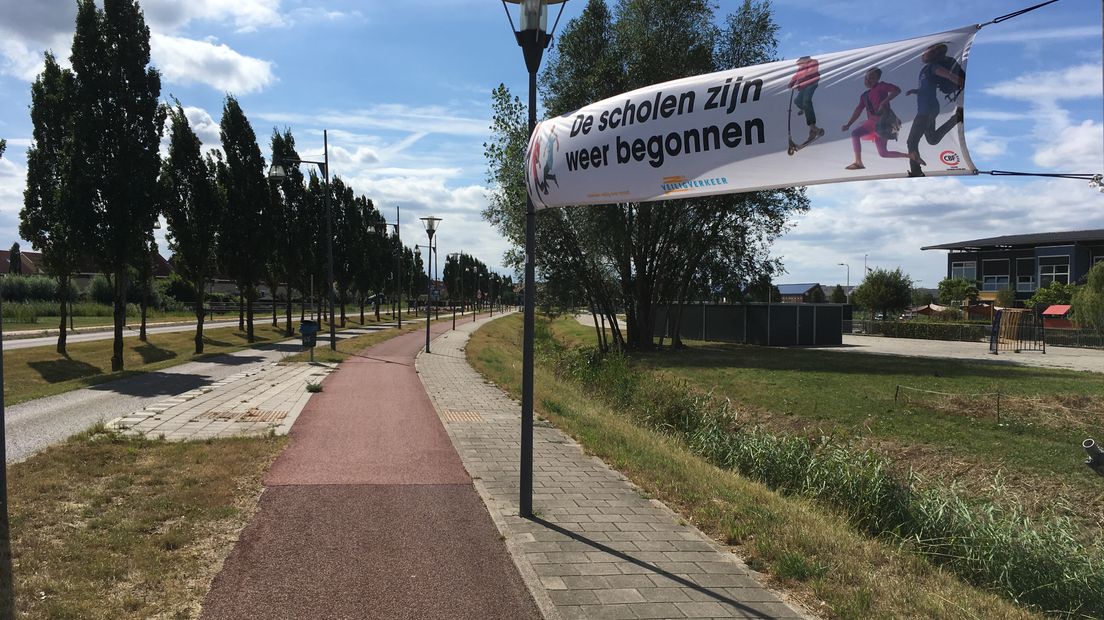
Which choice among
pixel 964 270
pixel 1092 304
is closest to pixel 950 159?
pixel 1092 304

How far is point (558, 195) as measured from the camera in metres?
6.07

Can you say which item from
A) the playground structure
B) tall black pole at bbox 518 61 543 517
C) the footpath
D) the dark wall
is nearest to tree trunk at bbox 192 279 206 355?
the dark wall

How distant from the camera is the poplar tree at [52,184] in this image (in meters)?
20.3

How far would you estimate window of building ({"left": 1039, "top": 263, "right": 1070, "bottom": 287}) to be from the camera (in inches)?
2670

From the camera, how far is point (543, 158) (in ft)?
20.3

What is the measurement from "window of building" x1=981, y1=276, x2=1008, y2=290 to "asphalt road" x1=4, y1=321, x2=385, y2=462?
7991cm

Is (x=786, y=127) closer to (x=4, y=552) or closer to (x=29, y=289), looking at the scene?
(x=4, y=552)

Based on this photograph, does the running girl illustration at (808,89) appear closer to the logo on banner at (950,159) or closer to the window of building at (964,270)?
the logo on banner at (950,159)

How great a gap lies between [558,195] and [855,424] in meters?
10.5

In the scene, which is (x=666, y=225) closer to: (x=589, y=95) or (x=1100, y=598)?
(x=589, y=95)

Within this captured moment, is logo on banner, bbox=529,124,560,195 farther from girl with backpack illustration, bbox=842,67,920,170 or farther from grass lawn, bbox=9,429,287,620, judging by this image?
grass lawn, bbox=9,429,287,620

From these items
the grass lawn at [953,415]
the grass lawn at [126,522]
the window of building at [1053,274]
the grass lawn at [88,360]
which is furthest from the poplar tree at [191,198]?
the window of building at [1053,274]

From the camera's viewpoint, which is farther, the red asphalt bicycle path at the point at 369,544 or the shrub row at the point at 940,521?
the shrub row at the point at 940,521

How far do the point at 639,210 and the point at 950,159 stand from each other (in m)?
25.2
